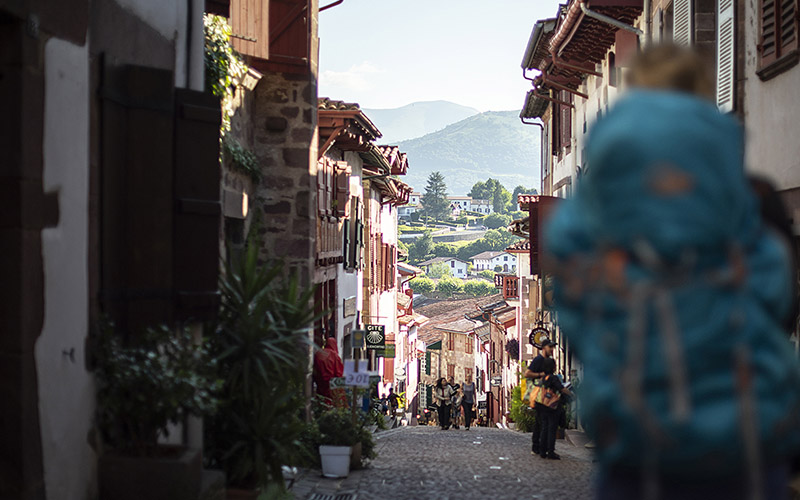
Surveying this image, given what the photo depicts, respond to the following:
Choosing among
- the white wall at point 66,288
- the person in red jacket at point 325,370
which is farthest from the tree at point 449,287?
the white wall at point 66,288

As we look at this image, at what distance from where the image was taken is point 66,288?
16.9 ft

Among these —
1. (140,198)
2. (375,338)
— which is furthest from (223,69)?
(375,338)

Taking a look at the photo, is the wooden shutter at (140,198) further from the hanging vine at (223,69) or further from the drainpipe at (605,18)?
the drainpipe at (605,18)

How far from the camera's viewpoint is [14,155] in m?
4.63

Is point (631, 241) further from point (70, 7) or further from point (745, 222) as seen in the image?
point (70, 7)

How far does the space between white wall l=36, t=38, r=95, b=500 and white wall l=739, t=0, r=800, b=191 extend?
5.60 meters

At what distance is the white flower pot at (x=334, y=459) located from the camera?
33.9 ft

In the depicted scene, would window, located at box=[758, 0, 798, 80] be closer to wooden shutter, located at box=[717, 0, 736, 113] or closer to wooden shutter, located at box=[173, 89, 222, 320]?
wooden shutter, located at box=[717, 0, 736, 113]


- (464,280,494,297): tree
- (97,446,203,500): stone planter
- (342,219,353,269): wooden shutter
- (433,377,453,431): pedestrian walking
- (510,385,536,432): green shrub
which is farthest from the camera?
(464,280,494,297): tree

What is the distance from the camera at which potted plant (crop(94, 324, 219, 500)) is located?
17.9 feet

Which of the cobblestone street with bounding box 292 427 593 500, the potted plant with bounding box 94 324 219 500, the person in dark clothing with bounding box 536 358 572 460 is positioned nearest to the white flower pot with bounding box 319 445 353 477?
the cobblestone street with bounding box 292 427 593 500

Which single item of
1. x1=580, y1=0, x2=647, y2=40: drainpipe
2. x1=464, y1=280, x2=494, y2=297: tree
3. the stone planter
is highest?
x1=580, y1=0, x2=647, y2=40: drainpipe

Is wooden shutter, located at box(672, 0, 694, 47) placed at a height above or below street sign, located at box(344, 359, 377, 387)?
above

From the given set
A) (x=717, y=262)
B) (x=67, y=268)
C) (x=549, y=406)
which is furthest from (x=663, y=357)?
(x=549, y=406)
